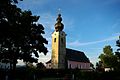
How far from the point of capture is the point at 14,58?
52.2m

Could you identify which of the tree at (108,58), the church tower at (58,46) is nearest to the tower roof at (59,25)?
the church tower at (58,46)

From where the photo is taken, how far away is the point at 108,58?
88688 mm

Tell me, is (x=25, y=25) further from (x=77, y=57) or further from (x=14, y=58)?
(x=77, y=57)

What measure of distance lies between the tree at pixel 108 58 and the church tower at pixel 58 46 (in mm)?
15975

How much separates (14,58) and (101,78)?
20679mm

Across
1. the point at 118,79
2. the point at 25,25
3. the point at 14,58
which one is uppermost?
the point at 25,25

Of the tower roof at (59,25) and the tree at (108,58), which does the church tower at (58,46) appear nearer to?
the tower roof at (59,25)

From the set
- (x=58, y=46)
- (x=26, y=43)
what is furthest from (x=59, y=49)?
(x=26, y=43)

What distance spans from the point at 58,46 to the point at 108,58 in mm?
19417

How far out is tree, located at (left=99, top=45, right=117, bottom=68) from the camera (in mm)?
85950

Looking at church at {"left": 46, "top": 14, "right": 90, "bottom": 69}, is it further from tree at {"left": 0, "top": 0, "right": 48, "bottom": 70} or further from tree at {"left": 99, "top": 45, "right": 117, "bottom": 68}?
tree at {"left": 0, "top": 0, "right": 48, "bottom": 70}

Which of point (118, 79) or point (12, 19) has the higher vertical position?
point (12, 19)

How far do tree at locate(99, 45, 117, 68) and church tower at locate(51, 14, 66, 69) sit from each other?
1597 cm

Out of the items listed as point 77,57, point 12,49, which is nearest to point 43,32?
point 12,49
